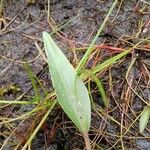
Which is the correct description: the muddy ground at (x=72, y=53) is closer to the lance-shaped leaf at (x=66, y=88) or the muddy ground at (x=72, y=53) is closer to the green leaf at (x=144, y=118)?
the green leaf at (x=144, y=118)

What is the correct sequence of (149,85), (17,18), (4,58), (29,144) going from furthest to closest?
(17,18) → (4,58) → (149,85) → (29,144)

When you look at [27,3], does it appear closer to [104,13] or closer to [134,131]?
[104,13]

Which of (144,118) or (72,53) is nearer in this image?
(144,118)

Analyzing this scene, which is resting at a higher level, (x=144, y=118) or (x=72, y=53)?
(x=72, y=53)

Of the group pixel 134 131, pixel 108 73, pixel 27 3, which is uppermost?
pixel 27 3

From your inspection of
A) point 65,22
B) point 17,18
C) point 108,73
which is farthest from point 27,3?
point 108,73

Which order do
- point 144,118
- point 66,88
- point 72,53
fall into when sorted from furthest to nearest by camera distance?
point 72,53 → point 144,118 → point 66,88
